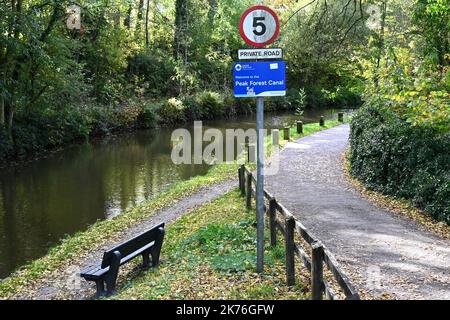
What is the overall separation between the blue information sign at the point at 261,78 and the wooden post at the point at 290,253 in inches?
72.1

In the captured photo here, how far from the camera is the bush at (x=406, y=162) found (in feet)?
37.9

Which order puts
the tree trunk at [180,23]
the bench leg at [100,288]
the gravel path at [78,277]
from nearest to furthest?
the bench leg at [100,288]
the gravel path at [78,277]
the tree trunk at [180,23]

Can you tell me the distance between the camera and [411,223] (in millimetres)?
11188

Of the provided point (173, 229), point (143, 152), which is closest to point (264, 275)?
point (173, 229)

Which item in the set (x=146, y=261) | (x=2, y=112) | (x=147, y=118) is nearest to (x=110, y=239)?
(x=146, y=261)

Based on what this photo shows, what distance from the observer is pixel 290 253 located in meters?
6.92

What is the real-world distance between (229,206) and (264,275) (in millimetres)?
6049

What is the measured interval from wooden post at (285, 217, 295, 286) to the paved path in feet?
3.38

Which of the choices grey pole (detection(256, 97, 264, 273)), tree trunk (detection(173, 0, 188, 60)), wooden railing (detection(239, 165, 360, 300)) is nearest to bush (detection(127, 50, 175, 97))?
tree trunk (detection(173, 0, 188, 60))

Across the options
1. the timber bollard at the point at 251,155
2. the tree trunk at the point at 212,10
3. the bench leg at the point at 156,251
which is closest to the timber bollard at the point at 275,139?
the timber bollard at the point at 251,155

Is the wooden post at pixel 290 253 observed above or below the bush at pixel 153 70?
below

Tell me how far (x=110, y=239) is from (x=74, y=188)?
22.6 ft

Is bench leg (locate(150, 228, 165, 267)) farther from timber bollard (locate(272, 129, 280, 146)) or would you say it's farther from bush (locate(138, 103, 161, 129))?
bush (locate(138, 103, 161, 129))
